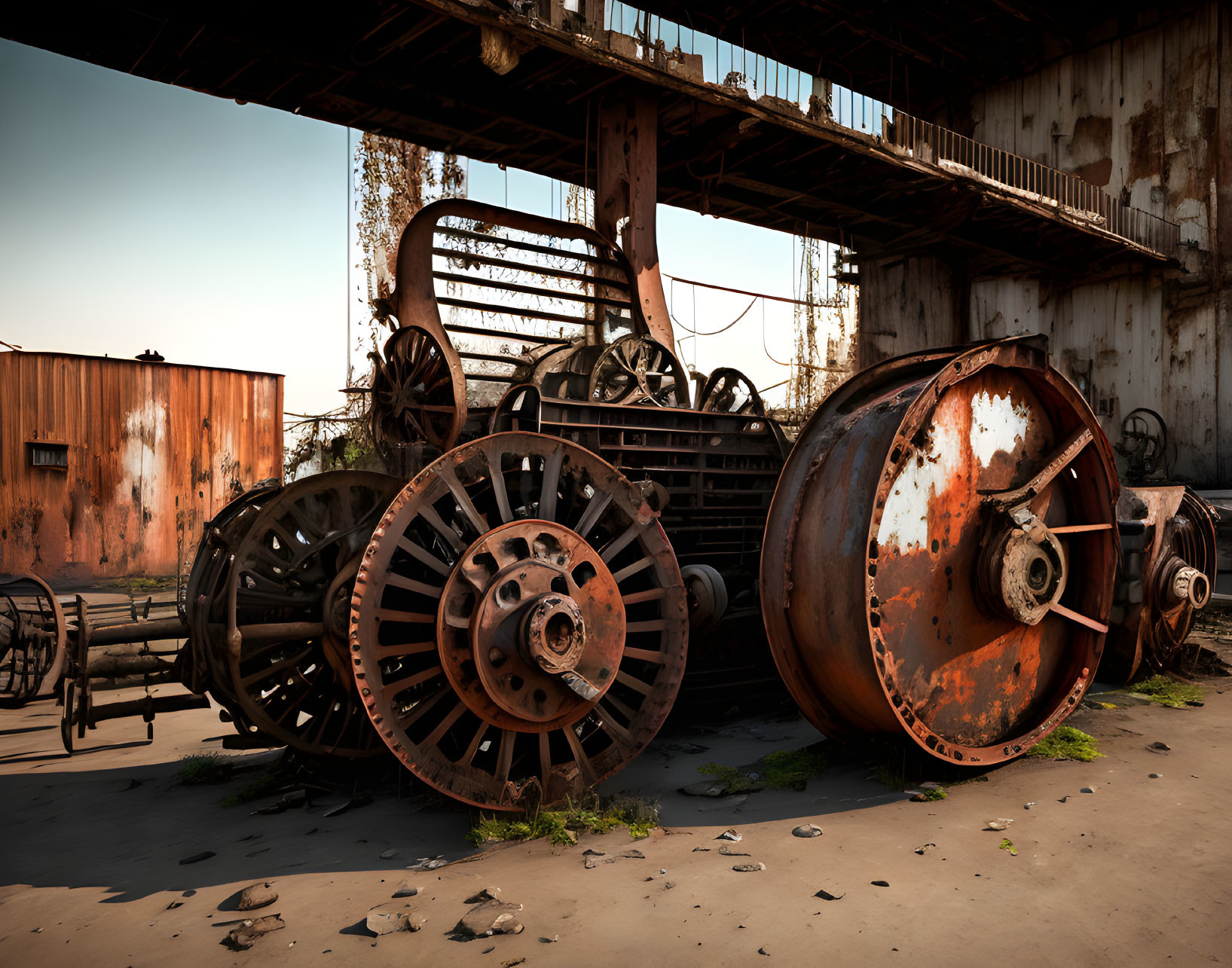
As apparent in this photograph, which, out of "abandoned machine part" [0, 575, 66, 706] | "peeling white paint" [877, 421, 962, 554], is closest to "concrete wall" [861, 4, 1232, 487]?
"peeling white paint" [877, 421, 962, 554]

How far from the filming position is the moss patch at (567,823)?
4.16 metres

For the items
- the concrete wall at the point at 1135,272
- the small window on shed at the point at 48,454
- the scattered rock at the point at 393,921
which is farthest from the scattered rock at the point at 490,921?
the small window on shed at the point at 48,454

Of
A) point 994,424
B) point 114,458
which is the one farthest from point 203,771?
point 114,458

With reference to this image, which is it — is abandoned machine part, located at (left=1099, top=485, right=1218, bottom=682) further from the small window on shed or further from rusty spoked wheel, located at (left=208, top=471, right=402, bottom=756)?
the small window on shed

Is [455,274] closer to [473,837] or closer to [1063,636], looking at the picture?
[473,837]

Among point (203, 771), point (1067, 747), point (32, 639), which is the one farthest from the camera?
point (32, 639)

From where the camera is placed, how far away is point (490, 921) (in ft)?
10.6

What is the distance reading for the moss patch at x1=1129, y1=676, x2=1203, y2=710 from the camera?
615 cm

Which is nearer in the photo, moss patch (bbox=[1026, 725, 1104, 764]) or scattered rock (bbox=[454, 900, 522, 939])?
scattered rock (bbox=[454, 900, 522, 939])

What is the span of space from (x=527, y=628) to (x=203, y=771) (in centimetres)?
298

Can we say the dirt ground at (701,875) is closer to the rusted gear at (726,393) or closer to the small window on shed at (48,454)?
the rusted gear at (726,393)

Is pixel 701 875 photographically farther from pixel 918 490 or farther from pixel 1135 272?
pixel 1135 272

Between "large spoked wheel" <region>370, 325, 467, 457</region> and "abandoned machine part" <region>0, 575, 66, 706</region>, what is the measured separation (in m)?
3.73

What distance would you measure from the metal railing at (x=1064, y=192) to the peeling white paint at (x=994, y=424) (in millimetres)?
7464
